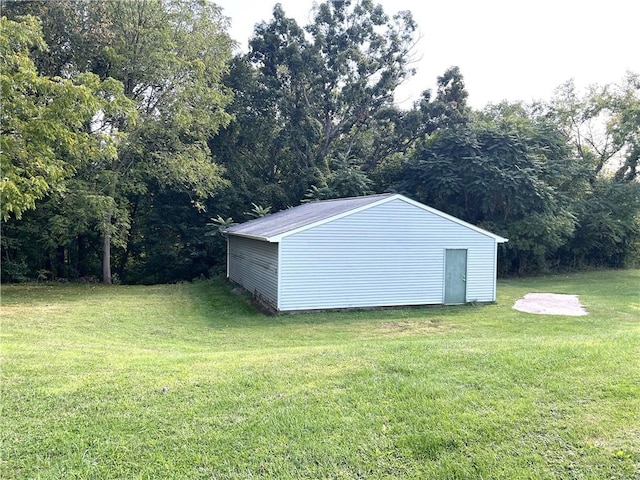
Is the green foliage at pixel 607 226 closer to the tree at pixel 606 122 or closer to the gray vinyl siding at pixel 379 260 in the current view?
the tree at pixel 606 122

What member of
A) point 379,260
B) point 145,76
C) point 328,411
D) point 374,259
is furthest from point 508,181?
point 328,411

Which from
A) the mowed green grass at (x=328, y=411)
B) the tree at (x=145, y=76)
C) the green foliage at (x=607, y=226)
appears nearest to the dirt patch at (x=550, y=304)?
the mowed green grass at (x=328, y=411)

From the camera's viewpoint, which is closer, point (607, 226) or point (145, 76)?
point (145, 76)

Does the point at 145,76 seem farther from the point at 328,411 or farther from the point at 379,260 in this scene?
the point at 328,411

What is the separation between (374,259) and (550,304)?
A: 5251 millimetres

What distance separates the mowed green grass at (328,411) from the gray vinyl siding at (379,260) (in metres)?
4.91

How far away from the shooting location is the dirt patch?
1183 cm

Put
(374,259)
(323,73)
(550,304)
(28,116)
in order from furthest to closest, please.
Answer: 1. (323,73)
2. (550,304)
3. (374,259)
4. (28,116)

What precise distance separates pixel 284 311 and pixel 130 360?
585 centimetres

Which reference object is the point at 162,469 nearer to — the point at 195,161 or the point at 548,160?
Result: the point at 195,161

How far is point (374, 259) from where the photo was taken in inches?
482

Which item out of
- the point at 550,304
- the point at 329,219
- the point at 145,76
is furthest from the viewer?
the point at 145,76

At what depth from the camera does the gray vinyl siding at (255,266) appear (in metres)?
11.8

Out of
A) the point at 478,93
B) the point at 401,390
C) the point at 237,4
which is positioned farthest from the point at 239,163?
the point at 401,390
